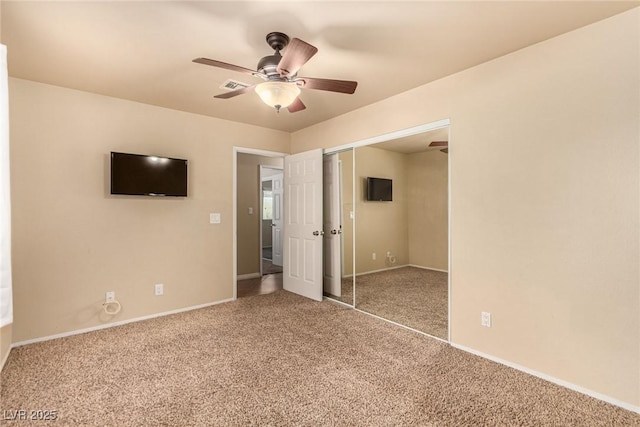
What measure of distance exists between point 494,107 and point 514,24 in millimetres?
636

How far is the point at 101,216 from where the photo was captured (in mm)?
3221

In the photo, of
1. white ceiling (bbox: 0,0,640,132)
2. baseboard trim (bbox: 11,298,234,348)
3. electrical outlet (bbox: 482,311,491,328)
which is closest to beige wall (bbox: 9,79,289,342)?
baseboard trim (bbox: 11,298,234,348)

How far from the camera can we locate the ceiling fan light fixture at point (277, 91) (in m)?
2.07

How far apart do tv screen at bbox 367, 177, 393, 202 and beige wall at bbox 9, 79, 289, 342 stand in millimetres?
2263

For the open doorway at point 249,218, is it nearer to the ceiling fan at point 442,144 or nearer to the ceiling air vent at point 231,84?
the ceiling air vent at point 231,84

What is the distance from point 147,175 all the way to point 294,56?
2505mm

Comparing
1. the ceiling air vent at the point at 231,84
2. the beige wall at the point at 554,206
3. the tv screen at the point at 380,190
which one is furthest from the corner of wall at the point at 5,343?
the tv screen at the point at 380,190

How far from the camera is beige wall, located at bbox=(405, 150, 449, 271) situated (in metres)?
4.43

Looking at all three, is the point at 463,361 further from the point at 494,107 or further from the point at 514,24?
the point at 514,24

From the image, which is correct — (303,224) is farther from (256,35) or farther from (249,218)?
(256,35)

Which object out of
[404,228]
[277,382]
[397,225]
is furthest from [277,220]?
[277,382]

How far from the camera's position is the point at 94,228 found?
3182mm

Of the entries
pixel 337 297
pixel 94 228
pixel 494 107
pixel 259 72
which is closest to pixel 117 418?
pixel 94 228

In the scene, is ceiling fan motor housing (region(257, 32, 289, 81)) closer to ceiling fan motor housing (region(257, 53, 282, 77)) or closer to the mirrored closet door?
ceiling fan motor housing (region(257, 53, 282, 77))
